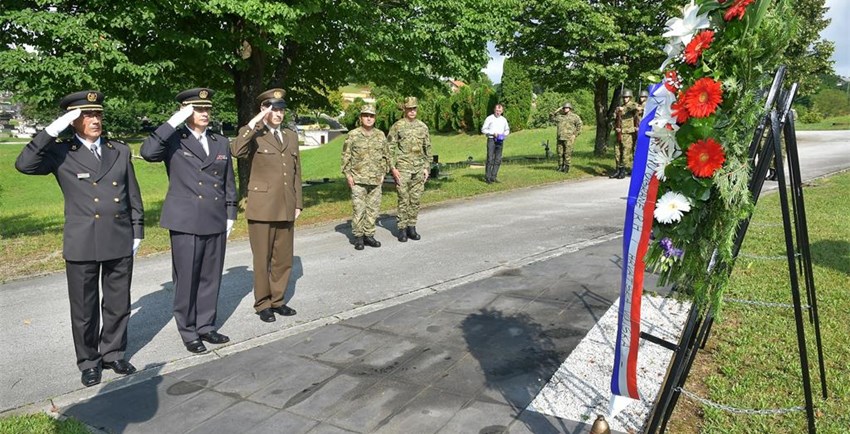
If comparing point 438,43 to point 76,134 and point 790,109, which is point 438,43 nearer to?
point 76,134

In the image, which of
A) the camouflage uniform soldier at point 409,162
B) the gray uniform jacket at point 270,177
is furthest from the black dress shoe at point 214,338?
the camouflage uniform soldier at point 409,162

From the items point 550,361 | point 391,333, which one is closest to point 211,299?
point 391,333

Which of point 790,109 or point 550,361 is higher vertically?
point 790,109

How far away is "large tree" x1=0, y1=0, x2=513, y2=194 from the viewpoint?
862 centimetres

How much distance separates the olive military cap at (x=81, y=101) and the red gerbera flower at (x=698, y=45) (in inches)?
152

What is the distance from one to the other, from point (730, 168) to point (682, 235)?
335 millimetres

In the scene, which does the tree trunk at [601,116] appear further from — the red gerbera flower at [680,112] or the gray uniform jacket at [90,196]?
the red gerbera flower at [680,112]

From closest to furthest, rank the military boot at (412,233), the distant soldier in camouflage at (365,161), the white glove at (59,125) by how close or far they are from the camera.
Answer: the white glove at (59,125)
the distant soldier in camouflage at (365,161)
the military boot at (412,233)

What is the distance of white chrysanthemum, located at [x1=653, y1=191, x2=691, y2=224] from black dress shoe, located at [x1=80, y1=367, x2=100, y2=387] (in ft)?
13.1

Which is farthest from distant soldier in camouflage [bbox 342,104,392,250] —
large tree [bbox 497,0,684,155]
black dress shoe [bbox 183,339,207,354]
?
large tree [bbox 497,0,684,155]

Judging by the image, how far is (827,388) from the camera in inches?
153

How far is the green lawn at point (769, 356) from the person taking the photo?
3557 millimetres

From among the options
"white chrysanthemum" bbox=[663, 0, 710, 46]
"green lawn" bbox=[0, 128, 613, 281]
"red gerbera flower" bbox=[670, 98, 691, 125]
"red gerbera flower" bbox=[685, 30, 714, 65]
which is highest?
"white chrysanthemum" bbox=[663, 0, 710, 46]

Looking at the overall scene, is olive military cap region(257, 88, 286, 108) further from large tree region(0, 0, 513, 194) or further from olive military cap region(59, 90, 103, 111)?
large tree region(0, 0, 513, 194)
